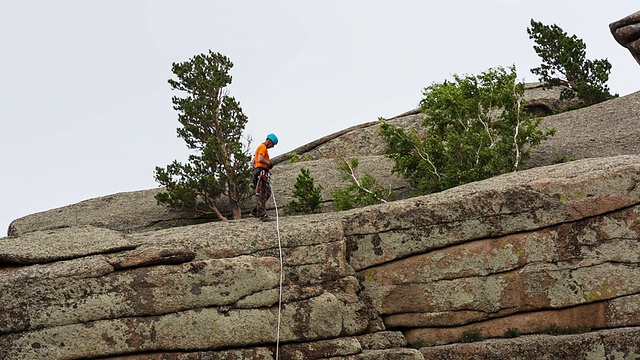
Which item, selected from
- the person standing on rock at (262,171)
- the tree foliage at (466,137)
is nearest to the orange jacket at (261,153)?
the person standing on rock at (262,171)

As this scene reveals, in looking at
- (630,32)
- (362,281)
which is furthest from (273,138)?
(630,32)

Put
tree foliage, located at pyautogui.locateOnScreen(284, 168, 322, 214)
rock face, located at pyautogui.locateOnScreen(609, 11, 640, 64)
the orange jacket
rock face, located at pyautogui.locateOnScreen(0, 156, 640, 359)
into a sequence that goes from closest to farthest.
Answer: rock face, located at pyautogui.locateOnScreen(0, 156, 640, 359)
the orange jacket
tree foliage, located at pyautogui.locateOnScreen(284, 168, 322, 214)
rock face, located at pyautogui.locateOnScreen(609, 11, 640, 64)

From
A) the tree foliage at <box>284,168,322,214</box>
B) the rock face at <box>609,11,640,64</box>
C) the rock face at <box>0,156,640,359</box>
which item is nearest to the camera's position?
the rock face at <box>0,156,640,359</box>

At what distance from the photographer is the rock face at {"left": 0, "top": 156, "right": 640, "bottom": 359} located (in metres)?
25.8

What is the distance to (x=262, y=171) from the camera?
3194cm

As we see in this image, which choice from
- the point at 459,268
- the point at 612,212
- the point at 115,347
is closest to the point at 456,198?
the point at 459,268

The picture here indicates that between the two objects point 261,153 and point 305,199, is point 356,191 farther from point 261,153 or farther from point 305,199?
point 261,153

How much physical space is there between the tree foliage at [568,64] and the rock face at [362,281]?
2726 cm

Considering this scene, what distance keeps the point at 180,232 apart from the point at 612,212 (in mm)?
16295

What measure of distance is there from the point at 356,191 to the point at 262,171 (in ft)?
36.8

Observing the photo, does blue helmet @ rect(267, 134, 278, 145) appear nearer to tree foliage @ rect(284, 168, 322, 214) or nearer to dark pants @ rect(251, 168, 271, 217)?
dark pants @ rect(251, 168, 271, 217)

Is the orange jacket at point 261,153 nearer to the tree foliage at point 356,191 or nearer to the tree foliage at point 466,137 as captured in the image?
the tree foliage at point 356,191

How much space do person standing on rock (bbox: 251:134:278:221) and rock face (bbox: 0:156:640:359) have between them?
167 centimetres

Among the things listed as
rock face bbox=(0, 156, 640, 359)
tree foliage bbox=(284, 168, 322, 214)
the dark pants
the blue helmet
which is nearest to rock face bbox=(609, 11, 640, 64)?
rock face bbox=(0, 156, 640, 359)
